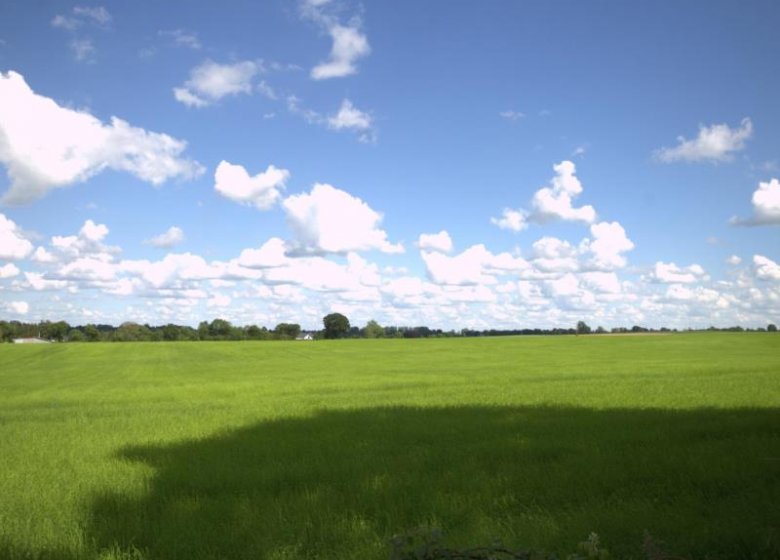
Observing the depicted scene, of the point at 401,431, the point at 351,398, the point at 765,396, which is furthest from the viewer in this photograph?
the point at 351,398

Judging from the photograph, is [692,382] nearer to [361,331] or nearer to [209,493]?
[209,493]

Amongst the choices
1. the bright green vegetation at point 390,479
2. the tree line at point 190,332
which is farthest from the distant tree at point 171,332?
the bright green vegetation at point 390,479

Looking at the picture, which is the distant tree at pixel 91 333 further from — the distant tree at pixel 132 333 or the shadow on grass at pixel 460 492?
the shadow on grass at pixel 460 492

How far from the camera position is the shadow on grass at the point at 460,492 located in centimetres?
664

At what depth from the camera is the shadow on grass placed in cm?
664

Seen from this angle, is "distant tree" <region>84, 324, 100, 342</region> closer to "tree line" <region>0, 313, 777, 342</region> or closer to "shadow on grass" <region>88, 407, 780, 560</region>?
"tree line" <region>0, 313, 777, 342</region>

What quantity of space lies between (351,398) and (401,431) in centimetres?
956

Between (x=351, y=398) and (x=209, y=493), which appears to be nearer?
(x=209, y=493)

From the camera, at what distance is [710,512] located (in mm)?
7020

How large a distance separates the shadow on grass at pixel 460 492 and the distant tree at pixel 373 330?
15105cm

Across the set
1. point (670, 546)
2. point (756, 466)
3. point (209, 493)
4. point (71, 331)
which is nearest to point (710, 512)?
point (670, 546)

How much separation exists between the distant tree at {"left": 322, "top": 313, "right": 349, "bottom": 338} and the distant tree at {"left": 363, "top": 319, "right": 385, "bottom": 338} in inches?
270

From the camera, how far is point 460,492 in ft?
27.6

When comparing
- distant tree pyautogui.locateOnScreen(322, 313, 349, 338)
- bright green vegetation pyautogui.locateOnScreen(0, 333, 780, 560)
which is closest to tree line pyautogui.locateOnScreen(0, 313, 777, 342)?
distant tree pyautogui.locateOnScreen(322, 313, 349, 338)
